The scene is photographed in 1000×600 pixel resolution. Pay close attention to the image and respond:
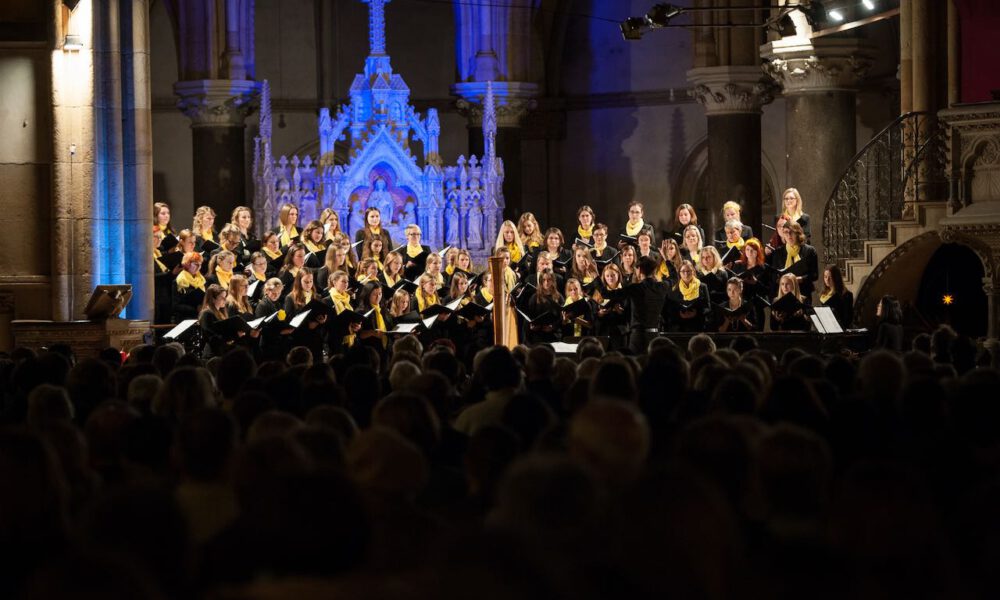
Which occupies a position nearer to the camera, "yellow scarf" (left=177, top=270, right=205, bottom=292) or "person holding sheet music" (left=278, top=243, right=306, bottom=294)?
"person holding sheet music" (left=278, top=243, right=306, bottom=294)

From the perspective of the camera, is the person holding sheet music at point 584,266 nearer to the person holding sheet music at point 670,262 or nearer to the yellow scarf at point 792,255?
the person holding sheet music at point 670,262

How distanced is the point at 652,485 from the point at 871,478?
0.68m

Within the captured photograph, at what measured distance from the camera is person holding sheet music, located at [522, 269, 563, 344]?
15.0 metres

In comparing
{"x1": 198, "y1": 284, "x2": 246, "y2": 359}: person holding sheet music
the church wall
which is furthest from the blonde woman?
the church wall

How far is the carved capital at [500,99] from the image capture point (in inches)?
818

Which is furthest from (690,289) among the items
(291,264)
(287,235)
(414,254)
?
(287,235)

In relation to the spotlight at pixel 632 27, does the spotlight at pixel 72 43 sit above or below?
below

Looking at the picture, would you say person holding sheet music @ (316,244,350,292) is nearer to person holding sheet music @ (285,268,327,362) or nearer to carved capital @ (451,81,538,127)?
person holding sheet music @ (285,268,327,362)

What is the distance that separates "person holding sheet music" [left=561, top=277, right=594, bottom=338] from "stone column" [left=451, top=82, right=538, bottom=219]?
20.4 ft

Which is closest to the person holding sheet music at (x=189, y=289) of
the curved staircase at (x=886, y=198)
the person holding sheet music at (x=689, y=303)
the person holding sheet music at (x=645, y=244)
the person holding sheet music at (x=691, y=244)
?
the person holding sheet music at (x=645, y=244)

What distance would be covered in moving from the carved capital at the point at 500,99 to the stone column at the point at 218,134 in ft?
8.31

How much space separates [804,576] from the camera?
3.22 metres

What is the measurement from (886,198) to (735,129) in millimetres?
3440

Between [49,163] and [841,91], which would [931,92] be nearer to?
[841,91]
